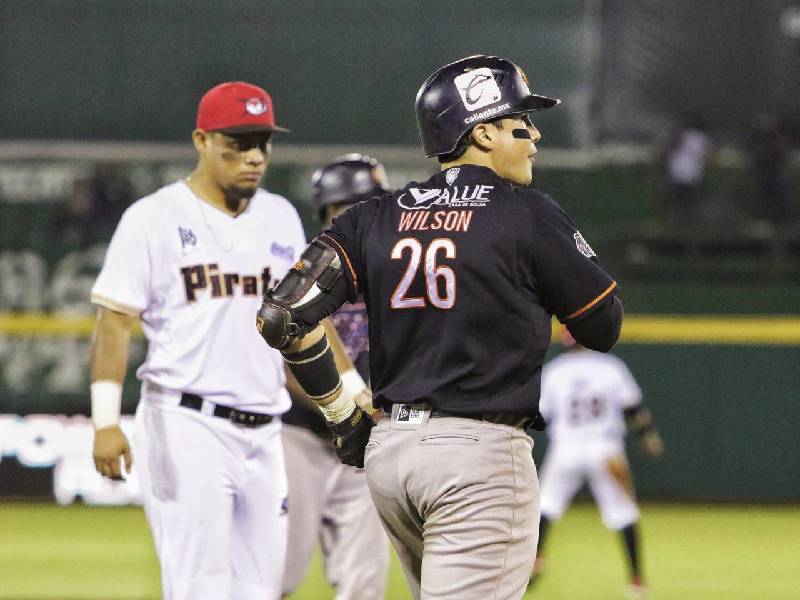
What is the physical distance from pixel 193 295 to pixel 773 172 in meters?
13.5

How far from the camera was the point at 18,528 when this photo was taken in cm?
1138

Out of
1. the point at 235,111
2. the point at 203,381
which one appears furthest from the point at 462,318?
the point at 235,111

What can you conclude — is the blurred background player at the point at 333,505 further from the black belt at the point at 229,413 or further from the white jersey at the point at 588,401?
the white jersey at the point at 588,401

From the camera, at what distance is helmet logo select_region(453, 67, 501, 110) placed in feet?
12.3

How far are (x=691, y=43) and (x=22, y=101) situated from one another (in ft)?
26.7

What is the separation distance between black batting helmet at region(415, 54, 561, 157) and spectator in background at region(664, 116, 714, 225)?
13.7 m

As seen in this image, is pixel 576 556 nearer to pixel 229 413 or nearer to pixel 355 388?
pixel 355 388

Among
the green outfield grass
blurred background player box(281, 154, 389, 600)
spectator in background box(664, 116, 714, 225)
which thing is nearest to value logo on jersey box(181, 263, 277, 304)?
blurred background player box(281, 154, 389, 600)

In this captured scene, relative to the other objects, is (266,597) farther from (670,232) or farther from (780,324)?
(670,232)

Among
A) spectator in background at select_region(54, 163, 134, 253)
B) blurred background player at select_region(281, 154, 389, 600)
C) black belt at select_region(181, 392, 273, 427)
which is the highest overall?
black belt at select_region(181, 392, 273, 427)

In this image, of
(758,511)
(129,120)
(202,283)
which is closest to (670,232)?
(758,511)

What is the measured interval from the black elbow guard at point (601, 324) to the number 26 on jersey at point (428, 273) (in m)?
0.34

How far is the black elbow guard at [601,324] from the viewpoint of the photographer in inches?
143

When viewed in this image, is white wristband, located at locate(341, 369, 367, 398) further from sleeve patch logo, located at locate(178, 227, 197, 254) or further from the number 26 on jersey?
the number 26 on jersey
